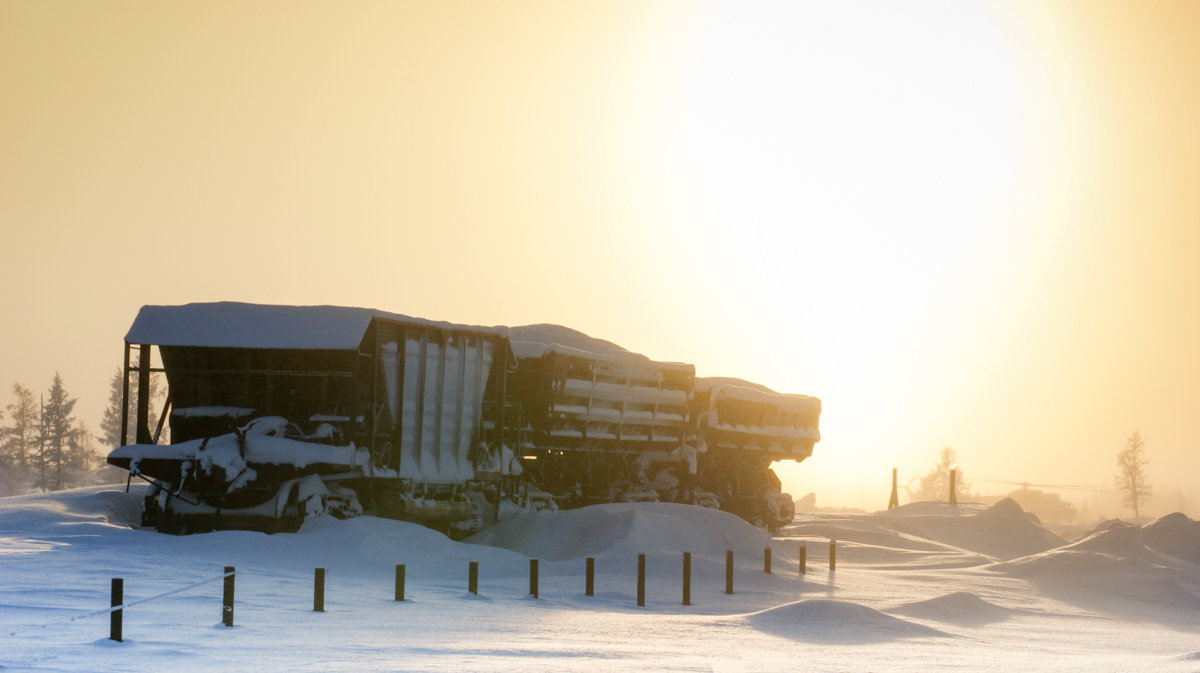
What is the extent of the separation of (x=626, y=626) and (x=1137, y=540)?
806 inches

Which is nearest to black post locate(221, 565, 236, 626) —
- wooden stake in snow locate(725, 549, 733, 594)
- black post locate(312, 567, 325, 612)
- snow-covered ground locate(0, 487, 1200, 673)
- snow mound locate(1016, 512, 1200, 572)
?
snow-covered ground locate(0, 487, 1200, 673)

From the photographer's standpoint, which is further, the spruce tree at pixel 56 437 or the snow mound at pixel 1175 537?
the spruce tree at pixel 56 437

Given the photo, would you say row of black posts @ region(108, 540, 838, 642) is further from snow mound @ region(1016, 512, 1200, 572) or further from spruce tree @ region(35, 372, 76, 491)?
spruce tree @ region(35, 372, 76, 491)

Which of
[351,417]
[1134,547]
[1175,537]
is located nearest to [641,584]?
[351,417]

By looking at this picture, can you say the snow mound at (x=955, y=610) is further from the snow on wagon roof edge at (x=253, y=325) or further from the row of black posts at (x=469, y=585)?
the snow on wagon roof edge at (x=253, y=325)

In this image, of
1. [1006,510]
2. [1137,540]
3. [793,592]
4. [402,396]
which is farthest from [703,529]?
[1006,510]

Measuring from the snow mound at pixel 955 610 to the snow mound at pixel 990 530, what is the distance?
48.7ft

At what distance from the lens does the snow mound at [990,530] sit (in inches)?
1389

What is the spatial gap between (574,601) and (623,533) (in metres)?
5.60

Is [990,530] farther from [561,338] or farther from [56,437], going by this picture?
[56,437]

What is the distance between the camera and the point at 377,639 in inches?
469

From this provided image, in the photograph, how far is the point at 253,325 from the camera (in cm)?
2127

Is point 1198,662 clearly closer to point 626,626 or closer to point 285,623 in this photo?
point 626,626

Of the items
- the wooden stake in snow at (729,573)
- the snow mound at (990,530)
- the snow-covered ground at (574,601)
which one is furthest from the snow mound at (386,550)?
the snow mound at (990,530)
